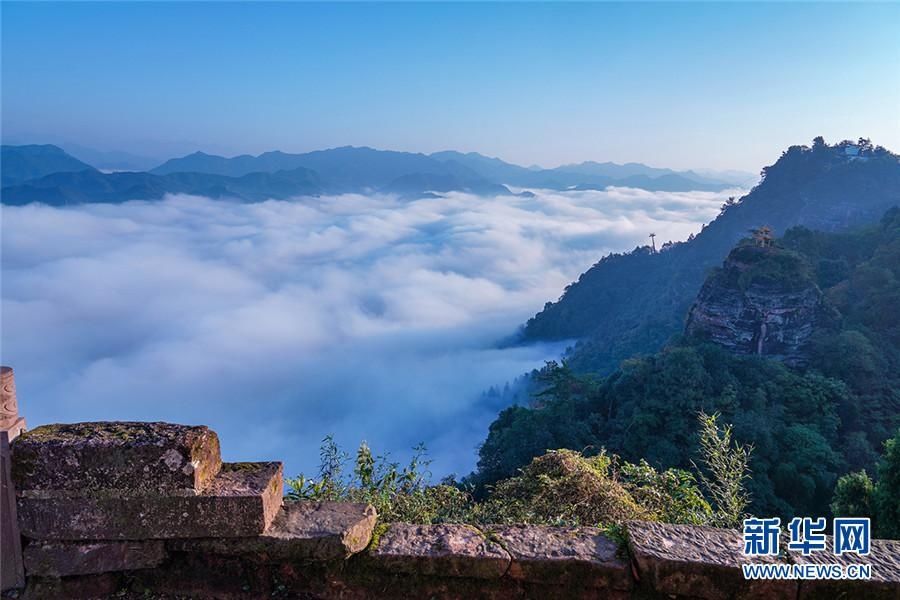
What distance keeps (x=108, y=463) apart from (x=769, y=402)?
3404cm

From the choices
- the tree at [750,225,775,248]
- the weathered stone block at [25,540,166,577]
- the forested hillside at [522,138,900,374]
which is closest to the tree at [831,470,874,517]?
the weathered stone block at [25,540,166,577]

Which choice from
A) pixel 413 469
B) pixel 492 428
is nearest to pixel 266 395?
pixel 492 428

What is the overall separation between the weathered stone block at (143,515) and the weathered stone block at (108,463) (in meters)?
0.05

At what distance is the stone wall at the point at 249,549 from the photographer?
246cm

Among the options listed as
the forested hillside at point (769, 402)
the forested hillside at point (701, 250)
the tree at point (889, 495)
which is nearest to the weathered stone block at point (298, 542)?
the tree at point (889, 495)

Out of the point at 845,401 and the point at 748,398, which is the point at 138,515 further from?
the point at 845,401

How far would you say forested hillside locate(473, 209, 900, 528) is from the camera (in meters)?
25.3

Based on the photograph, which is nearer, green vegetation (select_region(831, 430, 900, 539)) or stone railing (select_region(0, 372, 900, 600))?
stone railing (select_region(0, 372, 900, 600))

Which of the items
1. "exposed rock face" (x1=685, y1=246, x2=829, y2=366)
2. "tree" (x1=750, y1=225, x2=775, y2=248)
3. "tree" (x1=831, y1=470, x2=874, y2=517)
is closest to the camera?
"tree" (x1=831, y1=470, x2=874, y2=517)

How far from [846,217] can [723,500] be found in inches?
3074

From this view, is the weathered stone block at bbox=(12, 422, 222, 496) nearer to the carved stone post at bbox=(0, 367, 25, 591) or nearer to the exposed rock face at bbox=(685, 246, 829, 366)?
the carved stone post at bbox=(0, 367, 25, 591)

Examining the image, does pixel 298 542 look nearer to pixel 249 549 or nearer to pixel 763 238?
pixel 249 549

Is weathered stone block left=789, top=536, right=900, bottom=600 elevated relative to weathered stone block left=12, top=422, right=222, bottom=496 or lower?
lower

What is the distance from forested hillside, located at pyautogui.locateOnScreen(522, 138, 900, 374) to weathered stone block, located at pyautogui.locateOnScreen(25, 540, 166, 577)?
57.7 metres
